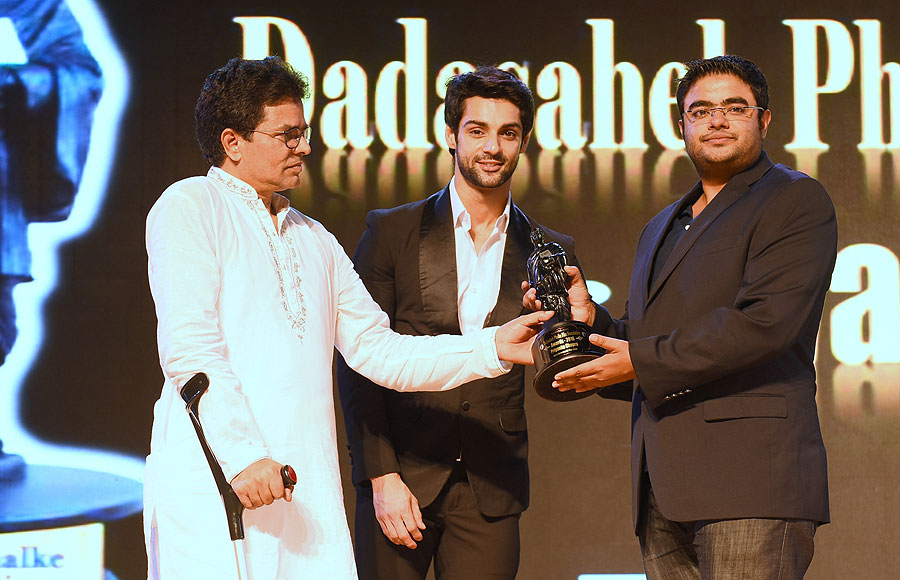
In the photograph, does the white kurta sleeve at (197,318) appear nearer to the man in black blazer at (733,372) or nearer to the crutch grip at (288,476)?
the crutch grip at (288,476)

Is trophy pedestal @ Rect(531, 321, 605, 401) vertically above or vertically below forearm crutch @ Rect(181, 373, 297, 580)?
above

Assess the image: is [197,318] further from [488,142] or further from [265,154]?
[488,142]

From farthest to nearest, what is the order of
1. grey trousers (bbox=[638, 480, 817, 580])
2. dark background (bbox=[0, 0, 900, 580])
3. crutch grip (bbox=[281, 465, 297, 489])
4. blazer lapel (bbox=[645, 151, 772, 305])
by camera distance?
dark background (bbox=[0, 0, 900, 580]) < blazer lapel (bbox=[645, 151, 772, 305]) < grey trousers (bbox=[638, 480, 817, 580]) < crutch grip (bbox=[281, 465, 297, 489])

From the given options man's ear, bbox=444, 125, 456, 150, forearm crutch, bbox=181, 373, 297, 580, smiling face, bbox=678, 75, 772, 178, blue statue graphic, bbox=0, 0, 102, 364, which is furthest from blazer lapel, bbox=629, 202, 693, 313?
blue statue graphic, bbox=0, 0, 102, 364

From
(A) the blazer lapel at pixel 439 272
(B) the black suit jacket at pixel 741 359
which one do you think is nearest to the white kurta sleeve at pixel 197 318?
(A) the blazer lapel at pixel 439 272

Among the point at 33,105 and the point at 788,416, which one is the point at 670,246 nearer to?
the point at 788,416

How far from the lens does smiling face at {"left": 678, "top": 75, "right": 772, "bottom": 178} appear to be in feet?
8.23

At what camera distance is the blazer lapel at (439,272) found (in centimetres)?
282

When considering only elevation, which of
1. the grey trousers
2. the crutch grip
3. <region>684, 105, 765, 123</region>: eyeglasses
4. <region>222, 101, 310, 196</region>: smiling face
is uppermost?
<region>684, 105, 765, 123</region>: eyeglasses

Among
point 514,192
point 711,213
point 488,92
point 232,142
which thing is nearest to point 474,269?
point 488,92

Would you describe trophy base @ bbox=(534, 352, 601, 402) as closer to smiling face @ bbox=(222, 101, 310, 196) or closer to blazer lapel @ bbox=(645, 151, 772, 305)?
blazer lapel @ bbox=(645, 151, 772, 305)

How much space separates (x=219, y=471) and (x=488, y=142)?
50.1 inches

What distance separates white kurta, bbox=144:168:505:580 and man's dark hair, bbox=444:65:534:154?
755 mm

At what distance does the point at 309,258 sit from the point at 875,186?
2.97 metres
